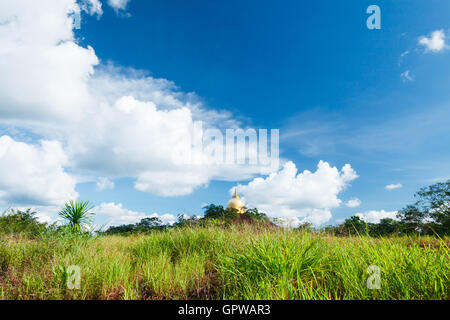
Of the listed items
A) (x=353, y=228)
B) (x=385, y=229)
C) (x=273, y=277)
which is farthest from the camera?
(x=385, y=229)

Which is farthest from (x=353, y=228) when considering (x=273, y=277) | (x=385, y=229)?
(x=273, y=277)

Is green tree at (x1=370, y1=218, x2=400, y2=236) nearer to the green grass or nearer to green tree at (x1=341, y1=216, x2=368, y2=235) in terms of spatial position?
green tree at (x1=341, y1=216, x2=368, y2=235)

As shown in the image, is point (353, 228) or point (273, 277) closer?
point (273, 277)

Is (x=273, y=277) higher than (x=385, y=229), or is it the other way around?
(x=385, y=229)

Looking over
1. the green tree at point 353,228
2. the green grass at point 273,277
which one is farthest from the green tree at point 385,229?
the green grass at point 273,277

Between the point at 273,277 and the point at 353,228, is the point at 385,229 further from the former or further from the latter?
the point at 273,277

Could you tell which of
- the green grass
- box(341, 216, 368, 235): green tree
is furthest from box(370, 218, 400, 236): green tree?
the green grass

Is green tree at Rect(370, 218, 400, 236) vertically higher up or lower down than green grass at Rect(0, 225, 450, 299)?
higher up

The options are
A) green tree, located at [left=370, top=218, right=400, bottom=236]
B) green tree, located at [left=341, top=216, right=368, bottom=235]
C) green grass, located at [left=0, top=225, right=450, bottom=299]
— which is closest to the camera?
green grass, located at [left=0, top=225, right=450, bottom=299]

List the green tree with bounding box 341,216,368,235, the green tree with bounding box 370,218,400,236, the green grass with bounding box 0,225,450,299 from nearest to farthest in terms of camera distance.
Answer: the green grass with bounding box 0,225,450,299 → the green tree with bounding box 341,216,368,235 → the green tree with bounding box 370,218,400,236

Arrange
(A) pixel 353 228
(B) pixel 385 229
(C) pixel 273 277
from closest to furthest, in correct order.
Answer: (C) pixel 273 277 < (A) pixel 353 228 < (B) pixel 385 229
